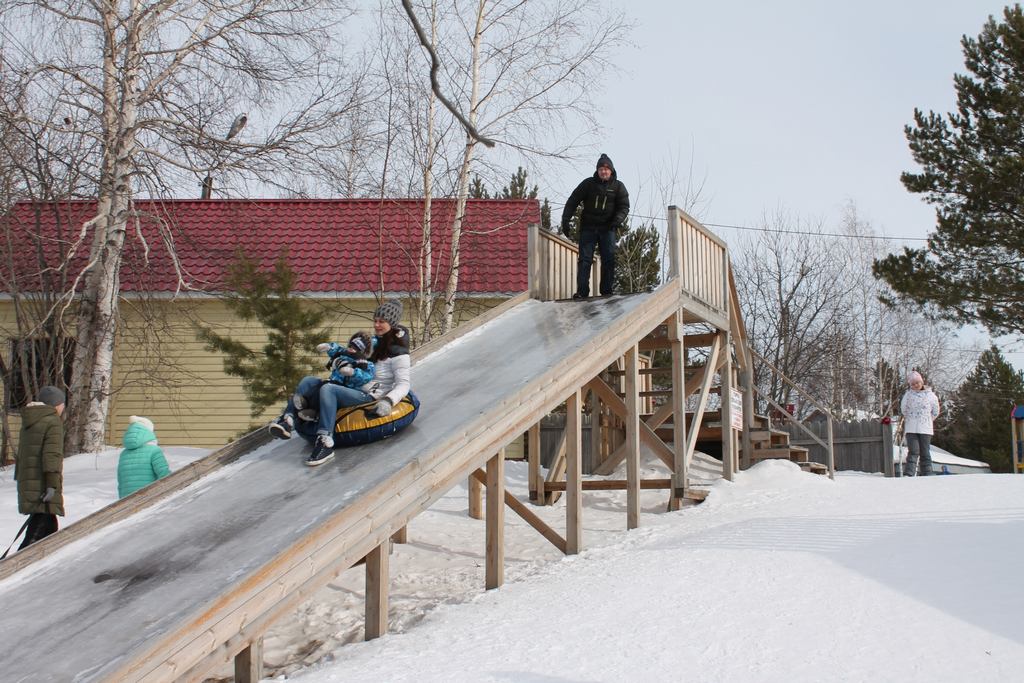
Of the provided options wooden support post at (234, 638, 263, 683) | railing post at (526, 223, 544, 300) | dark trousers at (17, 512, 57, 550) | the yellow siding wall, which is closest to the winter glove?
wooden support post at (234, 638, 263, 683)

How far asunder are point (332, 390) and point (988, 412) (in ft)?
103

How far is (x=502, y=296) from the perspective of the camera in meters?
19.1

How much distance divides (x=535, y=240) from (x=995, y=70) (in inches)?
560

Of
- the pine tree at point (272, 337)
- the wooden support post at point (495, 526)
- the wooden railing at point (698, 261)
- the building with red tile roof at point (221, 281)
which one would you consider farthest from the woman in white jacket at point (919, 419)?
the pine tree at point (272, 337)

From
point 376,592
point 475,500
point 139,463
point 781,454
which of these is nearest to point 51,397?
point 139,463

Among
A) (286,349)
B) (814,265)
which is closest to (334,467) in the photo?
(286,349)

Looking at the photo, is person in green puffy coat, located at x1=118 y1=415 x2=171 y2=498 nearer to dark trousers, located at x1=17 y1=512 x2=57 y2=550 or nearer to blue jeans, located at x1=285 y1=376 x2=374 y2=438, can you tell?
dark trousers, located at x1=17 y1=512 x2=57 y2=550

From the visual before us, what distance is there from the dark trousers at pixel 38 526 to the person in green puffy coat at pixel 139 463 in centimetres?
58

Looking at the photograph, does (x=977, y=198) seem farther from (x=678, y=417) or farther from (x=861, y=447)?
(x=678, y=417)

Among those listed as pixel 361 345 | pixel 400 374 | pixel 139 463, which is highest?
pixel 361 345

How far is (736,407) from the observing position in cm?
1318

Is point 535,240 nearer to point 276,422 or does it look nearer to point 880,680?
point 276,422

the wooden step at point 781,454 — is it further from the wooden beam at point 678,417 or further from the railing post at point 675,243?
the railing post at point 675,243

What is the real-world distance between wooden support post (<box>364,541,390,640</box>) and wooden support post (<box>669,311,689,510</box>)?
5307 millimetres
